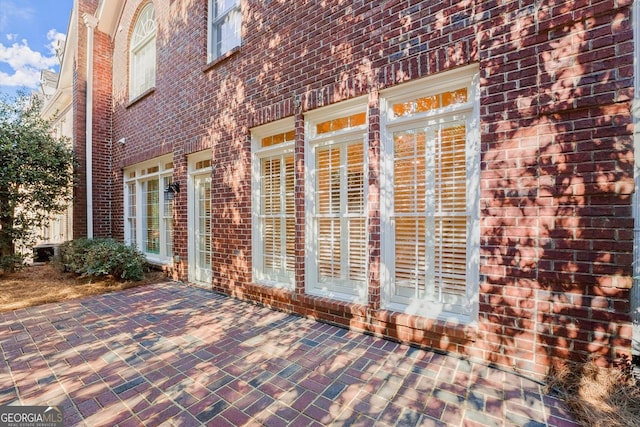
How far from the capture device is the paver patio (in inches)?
76.5

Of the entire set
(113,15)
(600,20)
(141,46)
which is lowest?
(600,20)

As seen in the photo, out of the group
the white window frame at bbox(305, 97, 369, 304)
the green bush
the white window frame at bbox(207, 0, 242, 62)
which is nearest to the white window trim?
the green bush

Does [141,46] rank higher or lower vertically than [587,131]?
higher

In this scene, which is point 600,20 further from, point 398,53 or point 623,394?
point 623,394

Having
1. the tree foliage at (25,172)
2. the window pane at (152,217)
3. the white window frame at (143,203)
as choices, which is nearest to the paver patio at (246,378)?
the white window frame at (143,203)

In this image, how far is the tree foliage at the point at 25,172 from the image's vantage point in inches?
249

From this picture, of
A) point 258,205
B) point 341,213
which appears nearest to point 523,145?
point 341,213

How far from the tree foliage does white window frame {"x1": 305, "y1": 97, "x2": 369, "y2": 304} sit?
6.74 meters

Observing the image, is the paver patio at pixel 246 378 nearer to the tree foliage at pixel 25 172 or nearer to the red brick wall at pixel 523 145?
the red brick wall at pixel 523 145

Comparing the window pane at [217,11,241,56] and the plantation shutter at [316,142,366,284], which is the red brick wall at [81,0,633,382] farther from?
the window pane at [217,11,241,56]

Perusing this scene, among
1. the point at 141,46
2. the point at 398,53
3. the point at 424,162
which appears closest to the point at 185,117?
the point at 141,46

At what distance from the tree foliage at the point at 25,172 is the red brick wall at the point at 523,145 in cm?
657

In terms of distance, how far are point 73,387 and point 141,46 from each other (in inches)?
299

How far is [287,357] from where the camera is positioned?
2727 millimetres
